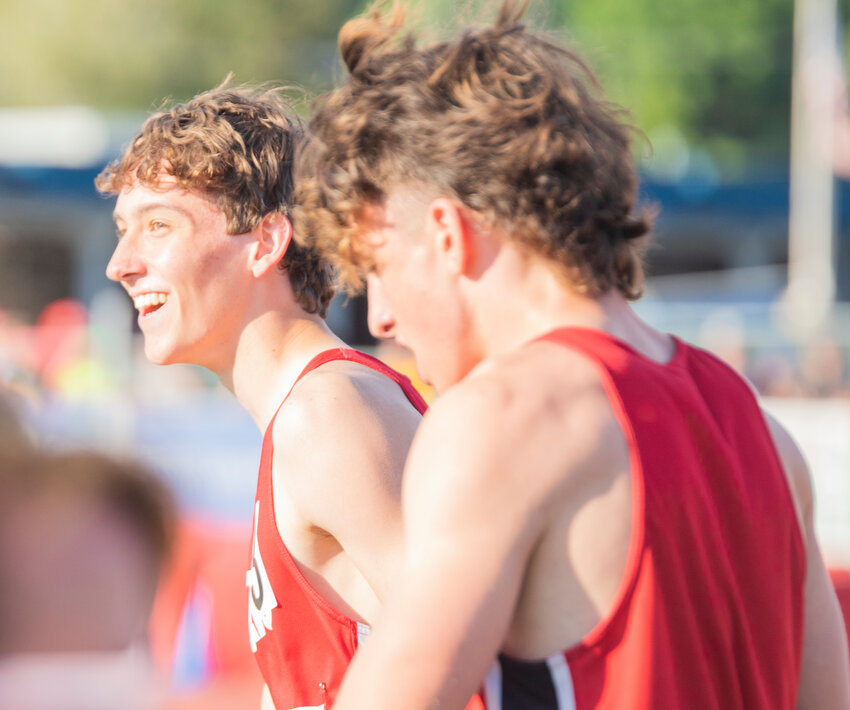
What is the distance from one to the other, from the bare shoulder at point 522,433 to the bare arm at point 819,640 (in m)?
0.48

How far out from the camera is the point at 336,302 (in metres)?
20.6

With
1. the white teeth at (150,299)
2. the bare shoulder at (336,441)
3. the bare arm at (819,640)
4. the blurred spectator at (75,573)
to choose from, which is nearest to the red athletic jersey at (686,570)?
the bare arm at (819,640)

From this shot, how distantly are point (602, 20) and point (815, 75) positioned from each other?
1502 centimetres

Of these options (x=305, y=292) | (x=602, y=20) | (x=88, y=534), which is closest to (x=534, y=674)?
(x=88, y=534)

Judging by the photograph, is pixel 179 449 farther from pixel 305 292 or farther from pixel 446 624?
pixel 446 624

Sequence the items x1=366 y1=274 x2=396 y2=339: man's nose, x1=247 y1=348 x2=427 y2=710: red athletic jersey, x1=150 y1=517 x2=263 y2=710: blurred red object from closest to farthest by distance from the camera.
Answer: x1=366 y1=274 x2=396 y2=339: man's nose
x1=247 y1=348 x2=427 y2=710: red athletic jersey
x1=150 y1=517 x2=263 y2=710: blurred red object

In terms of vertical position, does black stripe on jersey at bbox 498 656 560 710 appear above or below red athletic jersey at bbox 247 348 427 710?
above

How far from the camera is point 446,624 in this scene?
139 centimetres

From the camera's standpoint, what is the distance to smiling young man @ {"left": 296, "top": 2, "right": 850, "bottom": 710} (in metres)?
1.41

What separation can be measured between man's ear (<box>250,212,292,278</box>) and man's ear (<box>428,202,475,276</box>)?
114 cm

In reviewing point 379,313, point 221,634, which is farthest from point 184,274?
point 221,634

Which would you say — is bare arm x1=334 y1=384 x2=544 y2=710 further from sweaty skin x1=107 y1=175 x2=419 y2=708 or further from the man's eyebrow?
the man's eyebrow

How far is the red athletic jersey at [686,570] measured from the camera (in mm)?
1441

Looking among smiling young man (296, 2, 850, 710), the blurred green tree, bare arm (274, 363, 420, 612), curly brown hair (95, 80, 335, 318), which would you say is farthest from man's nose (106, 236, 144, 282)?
the blurred green tree
